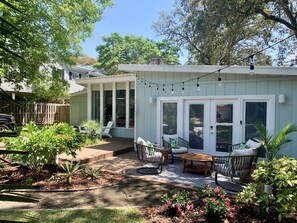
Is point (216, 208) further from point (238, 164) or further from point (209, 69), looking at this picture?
point (209, 69)

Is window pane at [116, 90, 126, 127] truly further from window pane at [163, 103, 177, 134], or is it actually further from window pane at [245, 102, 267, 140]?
window pane at [245, 102, 267, 140]

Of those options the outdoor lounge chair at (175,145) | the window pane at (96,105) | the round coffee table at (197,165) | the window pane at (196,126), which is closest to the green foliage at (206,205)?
the round coffee table at (197,165)

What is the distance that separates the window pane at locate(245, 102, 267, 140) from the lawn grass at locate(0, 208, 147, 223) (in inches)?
196

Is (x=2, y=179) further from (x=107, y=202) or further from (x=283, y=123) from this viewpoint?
(x=283, y=123)

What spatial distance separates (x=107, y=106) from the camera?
13.5m

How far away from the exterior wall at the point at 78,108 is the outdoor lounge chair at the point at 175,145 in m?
8.16

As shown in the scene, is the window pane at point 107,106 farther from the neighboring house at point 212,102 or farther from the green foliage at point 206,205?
the green foliage at point 206,205

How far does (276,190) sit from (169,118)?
5.71 meters

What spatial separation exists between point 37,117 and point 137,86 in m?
10.5

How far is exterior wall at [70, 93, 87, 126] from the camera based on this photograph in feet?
52.3

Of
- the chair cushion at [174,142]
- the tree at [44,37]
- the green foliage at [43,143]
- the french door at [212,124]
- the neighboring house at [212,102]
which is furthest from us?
the tree at [44,37]

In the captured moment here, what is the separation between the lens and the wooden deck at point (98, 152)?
7871 millimetres

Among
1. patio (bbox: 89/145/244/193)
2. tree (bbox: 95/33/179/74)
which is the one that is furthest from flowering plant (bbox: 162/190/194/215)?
tree (bbox: 95/33/179/74)

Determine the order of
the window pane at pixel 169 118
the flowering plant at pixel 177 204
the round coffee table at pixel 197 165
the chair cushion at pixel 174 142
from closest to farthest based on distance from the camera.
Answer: the flowering plant at pixel 177 204
the round coffee table at pixel 197 165
the chair cushion at pixel 174 142
the window pane at pixel 169 118
